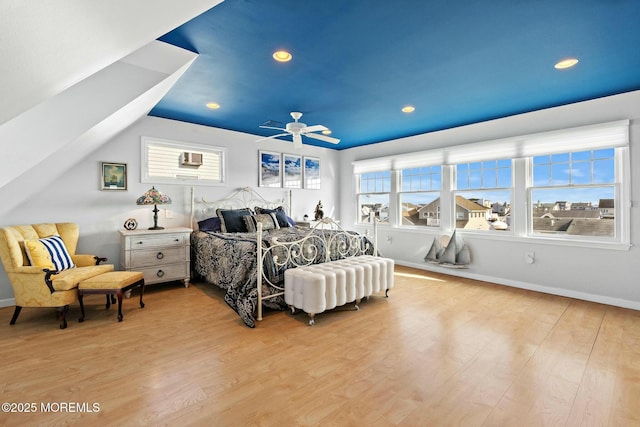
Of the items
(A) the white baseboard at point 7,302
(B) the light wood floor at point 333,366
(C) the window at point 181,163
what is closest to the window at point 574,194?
(B) the light wood floor at point 333,366

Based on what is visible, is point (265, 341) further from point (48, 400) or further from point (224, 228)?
point (224, 228)

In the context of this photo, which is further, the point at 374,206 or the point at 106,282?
the point at 374,206

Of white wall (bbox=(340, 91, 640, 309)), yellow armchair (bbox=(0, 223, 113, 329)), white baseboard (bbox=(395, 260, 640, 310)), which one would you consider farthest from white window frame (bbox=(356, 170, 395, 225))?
yellow armchair (bbox=(0, 223, 113, 329))

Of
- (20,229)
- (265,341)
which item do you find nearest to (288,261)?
(265,341)

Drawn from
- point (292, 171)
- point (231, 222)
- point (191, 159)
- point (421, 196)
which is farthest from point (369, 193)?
point (191, 159)

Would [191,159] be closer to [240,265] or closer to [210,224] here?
[210,224]

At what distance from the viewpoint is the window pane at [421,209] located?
556 cm

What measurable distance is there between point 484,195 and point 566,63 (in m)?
2.43

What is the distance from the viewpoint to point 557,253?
13.4 feet

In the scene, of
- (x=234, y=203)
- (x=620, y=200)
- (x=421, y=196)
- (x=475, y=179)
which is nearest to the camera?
(x=620, y=200)

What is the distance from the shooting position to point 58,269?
10.1 ft

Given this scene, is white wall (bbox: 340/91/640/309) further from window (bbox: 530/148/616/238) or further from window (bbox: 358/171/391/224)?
window (bbox: 358/171/391/224)

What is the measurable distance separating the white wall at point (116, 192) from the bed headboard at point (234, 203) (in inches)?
3.9

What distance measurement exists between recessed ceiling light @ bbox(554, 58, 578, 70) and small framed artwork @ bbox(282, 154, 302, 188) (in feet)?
14.9
